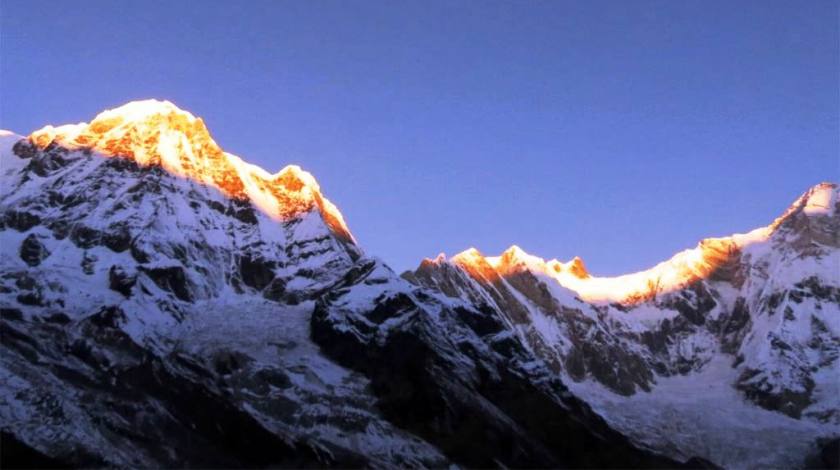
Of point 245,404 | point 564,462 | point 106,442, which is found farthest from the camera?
point 564,462

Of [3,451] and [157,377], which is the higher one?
[157,377]

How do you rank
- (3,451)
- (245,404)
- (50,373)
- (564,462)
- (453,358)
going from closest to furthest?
(3,451) → (50,373) → (245,404) → (564,462) → (453,358)

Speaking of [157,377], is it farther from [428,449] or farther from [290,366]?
[428,449]

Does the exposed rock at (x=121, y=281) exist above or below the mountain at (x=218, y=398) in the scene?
above

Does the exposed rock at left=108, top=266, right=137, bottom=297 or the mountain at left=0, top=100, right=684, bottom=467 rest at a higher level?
the exposed rock at left=108, top=266, right=137, bottom=297

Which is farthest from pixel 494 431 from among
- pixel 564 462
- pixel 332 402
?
pixel 332 402

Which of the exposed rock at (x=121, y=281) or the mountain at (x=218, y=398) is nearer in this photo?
the mountain at (x=218, y=398)

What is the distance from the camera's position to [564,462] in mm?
187125

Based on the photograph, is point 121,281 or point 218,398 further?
point 121,281

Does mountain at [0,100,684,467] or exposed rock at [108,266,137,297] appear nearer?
mountain at [0,100,684,467]

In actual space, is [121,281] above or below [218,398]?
above

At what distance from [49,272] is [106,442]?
191ft

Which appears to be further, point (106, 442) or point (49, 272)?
point (49, 272)

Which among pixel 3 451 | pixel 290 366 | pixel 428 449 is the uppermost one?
pixel 290 366
